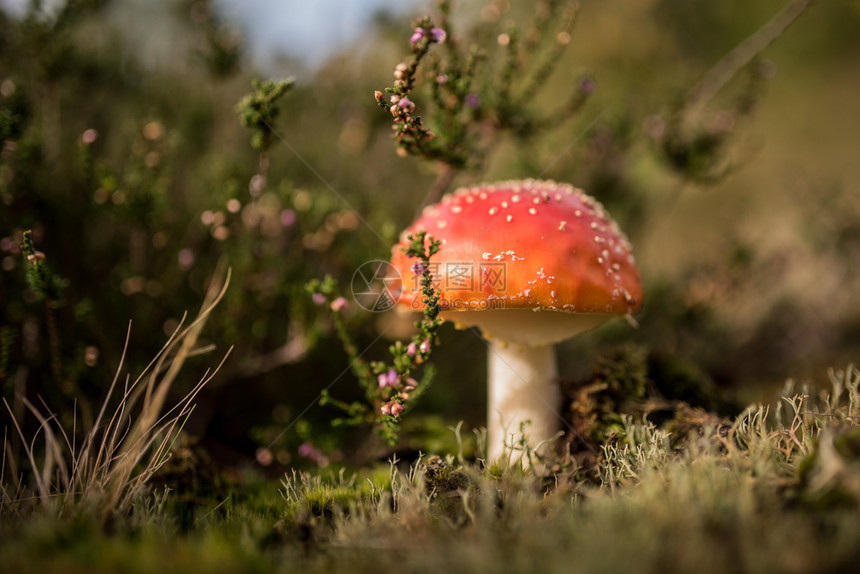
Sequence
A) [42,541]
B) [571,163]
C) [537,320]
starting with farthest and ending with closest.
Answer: [571,163], [537,320], [42,541]

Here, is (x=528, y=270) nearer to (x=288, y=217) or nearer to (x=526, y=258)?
(x=526, y=258)

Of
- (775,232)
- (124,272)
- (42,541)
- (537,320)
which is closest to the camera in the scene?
(42,541)

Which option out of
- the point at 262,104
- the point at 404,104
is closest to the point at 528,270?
the point at 404,104

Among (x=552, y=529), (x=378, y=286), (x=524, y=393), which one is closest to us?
Answer: (x=552, y=529)

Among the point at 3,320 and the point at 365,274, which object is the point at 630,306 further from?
the point at 3,320

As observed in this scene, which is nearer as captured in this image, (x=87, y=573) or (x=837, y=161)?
(x=87, y=573)

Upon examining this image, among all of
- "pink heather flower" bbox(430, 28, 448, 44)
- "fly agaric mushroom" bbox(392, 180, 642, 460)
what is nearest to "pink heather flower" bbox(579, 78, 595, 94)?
"fly agaric mushroom" bbox(392, 180, 642, 460)

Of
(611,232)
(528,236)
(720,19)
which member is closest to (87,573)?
(528,236)

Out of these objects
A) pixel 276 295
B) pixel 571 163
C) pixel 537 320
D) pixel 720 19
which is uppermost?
pixel 720 19
